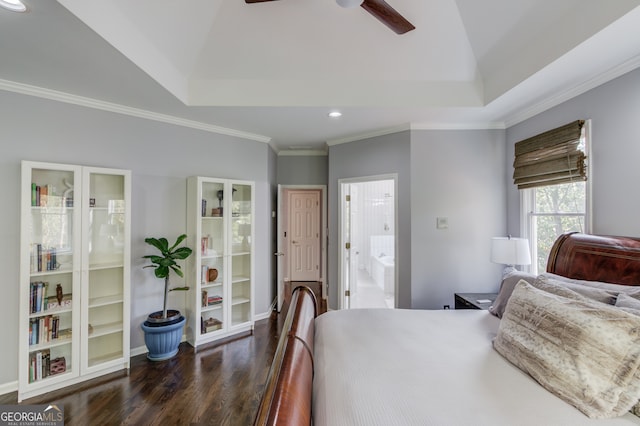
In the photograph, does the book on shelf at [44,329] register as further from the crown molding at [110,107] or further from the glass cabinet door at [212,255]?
the crown molding at [110,107]

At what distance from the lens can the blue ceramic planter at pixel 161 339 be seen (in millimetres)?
Answer: 2693

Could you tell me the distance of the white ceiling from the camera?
173 centimetres

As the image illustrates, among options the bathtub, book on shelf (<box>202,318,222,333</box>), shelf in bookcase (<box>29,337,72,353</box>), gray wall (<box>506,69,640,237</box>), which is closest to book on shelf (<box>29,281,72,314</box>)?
shelf in bookcase (<box>29,337,72,353</box>)

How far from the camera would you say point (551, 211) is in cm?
264

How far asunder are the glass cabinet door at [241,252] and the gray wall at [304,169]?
4.32 ft

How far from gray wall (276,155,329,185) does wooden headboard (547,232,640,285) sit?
3335 mm

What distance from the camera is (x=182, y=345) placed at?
306 centimetres

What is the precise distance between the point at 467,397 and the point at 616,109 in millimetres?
2275

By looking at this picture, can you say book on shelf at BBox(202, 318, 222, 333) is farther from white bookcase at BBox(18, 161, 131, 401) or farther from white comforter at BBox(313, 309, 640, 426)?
white comforter at BBox(313, 309, 640, 426)

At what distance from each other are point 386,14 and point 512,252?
2.26m

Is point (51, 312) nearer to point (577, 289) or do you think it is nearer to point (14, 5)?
point (14, 5)

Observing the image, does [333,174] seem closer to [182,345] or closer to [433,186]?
[433,186]

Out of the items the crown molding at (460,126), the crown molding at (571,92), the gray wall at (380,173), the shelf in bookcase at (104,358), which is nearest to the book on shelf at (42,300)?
the shelf in bookcase at (104,358)

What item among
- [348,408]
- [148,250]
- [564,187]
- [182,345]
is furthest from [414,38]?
[182,345]
